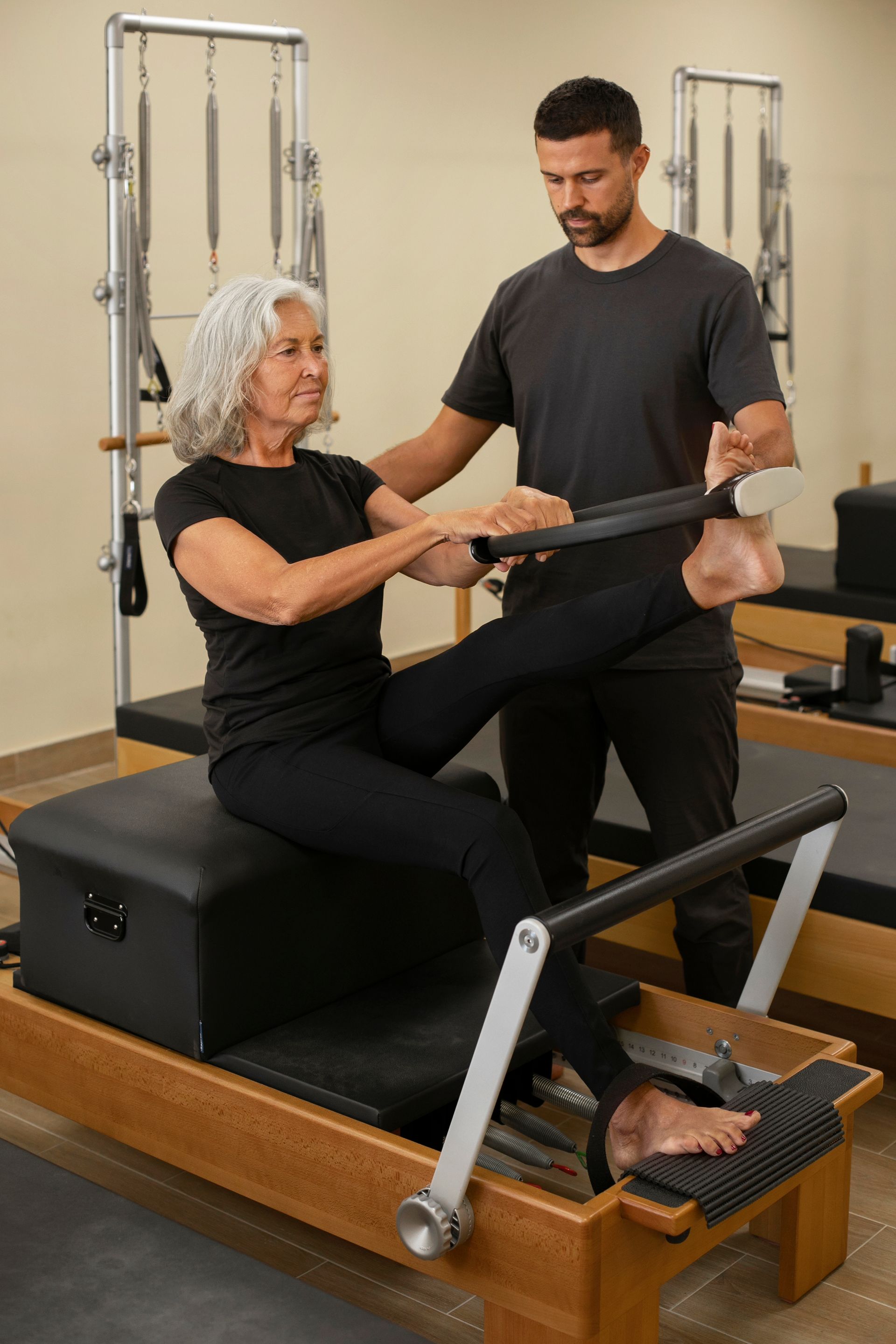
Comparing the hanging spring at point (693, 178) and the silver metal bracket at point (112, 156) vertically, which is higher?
the hanging spring at point (693, 178)

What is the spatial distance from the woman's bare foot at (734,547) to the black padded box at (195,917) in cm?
69

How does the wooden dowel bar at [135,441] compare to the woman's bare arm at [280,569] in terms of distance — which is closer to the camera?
the woman's bare arm at [280,569]

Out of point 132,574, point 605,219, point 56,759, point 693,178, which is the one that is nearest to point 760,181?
point 693,178

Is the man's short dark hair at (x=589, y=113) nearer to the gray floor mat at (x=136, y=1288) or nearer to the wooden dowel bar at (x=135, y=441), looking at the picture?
the wooden dowel bar at (x=135, y=441)

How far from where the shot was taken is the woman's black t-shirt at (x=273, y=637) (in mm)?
2105

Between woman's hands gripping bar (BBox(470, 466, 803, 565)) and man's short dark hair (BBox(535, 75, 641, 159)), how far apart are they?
0.61 meters

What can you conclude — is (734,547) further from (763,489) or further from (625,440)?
(625,440)

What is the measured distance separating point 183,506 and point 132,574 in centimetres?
147

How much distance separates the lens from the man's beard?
217 centimetres

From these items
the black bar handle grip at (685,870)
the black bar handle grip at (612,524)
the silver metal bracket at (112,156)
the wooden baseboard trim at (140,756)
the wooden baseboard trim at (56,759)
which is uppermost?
the silver metal bracket at (112,156)

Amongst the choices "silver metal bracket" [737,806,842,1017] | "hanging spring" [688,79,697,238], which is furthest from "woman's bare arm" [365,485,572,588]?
"hanging spring" [688,79,697,238]

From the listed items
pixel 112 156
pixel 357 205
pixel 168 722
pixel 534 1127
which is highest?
pixel 357 205

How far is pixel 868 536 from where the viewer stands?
4.51 meters

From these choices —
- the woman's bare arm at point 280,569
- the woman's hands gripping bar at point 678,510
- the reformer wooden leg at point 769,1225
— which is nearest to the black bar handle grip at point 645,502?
the woman's hands gripping bar at point 678,510
